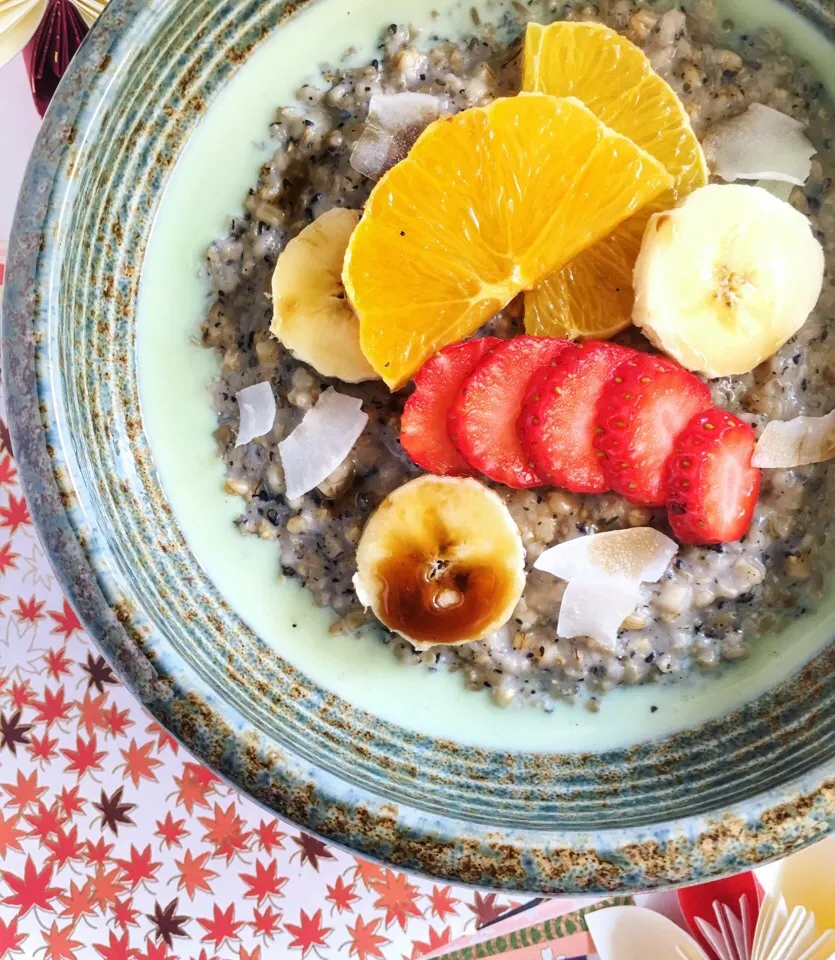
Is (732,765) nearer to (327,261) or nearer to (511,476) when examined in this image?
(511,476)

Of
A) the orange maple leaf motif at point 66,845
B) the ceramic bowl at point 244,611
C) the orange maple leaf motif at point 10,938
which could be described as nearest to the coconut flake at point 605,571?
the ceramic bowl at point 244,611

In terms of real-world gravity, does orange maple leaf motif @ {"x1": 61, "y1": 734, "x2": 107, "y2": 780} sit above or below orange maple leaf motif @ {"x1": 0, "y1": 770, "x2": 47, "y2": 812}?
above

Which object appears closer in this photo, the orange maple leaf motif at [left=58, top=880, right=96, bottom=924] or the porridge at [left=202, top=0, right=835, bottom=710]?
the porridge at [left=202, top=0, right=835, bottom=710]

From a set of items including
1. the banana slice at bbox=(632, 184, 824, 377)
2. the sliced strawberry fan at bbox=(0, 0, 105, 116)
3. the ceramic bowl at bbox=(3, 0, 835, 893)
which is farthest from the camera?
the sliced strawberry fan at bbox=(0, 0, 105, 116)

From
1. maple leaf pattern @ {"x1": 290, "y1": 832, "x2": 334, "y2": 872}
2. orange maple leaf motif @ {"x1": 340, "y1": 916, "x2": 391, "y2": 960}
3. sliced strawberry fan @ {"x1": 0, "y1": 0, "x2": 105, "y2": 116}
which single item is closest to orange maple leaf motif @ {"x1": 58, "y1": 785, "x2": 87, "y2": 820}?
maple leaf pattern @ {"x1": 290, "y1": 832, "x2": 334, "y2": 872}

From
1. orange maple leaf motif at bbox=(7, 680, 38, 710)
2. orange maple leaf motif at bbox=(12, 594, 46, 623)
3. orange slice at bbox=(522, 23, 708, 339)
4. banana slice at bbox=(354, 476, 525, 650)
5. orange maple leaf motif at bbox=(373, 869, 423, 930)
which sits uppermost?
orange slice at bbox=(522, 23, 708, 339)

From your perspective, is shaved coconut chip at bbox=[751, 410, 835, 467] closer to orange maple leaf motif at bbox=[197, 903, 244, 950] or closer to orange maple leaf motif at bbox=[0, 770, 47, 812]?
orange maple leaf motif at bbox=[197, 903, 244, 950]

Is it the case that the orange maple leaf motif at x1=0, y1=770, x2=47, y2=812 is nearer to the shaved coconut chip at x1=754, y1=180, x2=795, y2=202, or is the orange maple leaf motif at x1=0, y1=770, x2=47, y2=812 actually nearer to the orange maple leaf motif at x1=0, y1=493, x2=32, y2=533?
the orange maple leaf motif at x1=0, y1=493, x2=32, y2=533

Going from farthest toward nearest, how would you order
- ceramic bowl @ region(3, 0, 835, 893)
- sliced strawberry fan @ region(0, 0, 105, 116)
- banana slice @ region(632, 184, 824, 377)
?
1. sliced strawberry fan @ region(0, 0, 105, 116)
2. banana slice @ region(632, 184, 824, 377)
3. ceramic bowl @ region(3, 0, 835, 893)
